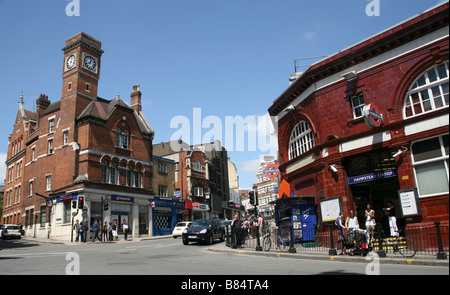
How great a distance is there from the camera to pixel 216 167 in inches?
2552

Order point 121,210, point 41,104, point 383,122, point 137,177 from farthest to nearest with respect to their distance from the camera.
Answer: point 41,104, point 137,177, point 121,210, point 383,122

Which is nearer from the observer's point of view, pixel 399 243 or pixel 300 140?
pixel 399 243

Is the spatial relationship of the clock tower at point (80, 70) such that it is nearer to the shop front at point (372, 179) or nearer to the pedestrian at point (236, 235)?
the pedestrian at point (236, 235)

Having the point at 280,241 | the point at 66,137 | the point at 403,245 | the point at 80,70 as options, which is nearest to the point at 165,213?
the point at 66,137

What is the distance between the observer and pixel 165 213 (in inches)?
1692

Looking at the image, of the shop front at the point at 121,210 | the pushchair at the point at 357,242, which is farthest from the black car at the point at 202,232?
the shop front at the point at 121,210

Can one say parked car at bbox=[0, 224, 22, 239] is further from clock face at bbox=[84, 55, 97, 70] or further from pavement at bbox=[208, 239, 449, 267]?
pavement at bbox=[208, 239, 449, 267]

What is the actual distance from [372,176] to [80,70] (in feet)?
104

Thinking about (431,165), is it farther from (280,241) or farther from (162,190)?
(162,190)

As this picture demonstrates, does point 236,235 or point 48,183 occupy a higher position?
point 48,183

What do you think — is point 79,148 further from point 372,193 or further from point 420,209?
point 420,209

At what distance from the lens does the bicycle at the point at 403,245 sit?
11294 millimetres

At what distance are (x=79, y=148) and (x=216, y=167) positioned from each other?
33556 mm
